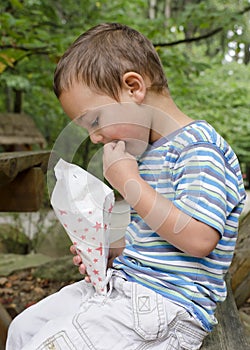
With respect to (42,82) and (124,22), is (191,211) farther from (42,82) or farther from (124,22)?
(42,82)

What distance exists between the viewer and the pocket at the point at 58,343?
1.25m

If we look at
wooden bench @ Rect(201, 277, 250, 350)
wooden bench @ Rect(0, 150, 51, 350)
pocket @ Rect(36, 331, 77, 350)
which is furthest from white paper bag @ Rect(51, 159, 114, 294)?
wooden bench @ Rect(0, 150, 51, 350)

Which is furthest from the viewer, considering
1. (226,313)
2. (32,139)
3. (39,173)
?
(32,139)

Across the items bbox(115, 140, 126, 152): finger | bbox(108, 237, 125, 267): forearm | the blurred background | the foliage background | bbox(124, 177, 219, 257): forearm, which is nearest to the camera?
bbox(124, 177, 219, 257): forearm

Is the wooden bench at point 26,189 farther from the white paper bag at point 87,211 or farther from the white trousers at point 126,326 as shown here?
the white trousers at point 126,326

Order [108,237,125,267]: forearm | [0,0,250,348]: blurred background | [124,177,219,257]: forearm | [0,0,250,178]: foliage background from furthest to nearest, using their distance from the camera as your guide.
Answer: [0,0,250,178]: foliage background
[0,0,250,348]: blurred background
[108,237,125,267]: forearm
[124,177,219,257]: forearm

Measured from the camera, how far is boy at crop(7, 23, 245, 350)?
4.03 ft

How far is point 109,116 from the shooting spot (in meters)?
1.36

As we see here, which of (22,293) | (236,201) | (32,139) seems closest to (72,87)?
(236,201)

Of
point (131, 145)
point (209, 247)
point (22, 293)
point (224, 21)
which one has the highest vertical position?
point (131, 145)

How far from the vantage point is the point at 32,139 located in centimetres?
591

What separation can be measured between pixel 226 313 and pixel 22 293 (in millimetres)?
2599

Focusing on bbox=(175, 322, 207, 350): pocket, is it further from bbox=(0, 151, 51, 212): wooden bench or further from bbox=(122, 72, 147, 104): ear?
bbox=(0, 151, 51, 212): wooden bench

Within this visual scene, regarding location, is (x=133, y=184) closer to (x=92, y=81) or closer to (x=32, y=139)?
(x=92, y=81)
